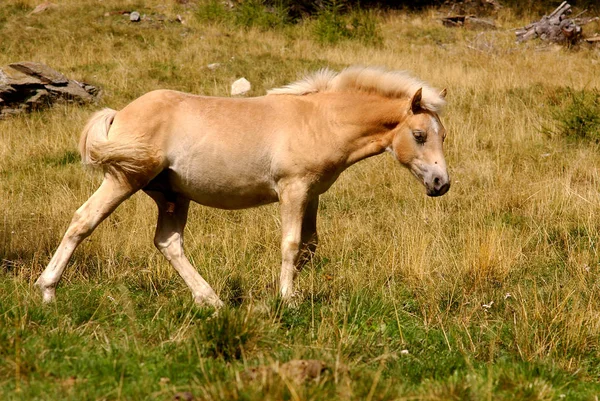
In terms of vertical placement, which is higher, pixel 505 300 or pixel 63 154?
pixel 505 300

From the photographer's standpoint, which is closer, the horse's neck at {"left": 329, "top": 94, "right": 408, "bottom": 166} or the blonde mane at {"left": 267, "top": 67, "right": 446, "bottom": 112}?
the horse's neck at {"left": 329, "top": 94, "right": 408, "bottom": 166}

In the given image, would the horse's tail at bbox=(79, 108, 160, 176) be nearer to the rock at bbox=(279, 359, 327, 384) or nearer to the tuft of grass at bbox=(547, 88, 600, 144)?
the rock at bbox=(279, 359, 327, 384)

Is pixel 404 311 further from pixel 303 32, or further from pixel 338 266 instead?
pixel 303 32

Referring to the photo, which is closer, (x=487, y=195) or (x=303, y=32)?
(x=487, y=195)

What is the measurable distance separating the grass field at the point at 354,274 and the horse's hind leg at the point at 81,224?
188 mm

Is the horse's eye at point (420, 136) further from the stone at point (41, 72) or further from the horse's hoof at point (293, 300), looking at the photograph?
the stone at point (41, 72)

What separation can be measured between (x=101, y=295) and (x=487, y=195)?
560cm

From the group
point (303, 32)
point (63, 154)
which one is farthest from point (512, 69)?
point (63, 154)

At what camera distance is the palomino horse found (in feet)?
20.5

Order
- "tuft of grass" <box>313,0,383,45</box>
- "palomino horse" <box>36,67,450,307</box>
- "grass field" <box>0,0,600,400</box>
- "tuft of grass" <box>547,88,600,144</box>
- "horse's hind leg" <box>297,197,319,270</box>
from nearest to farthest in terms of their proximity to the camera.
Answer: "grass field" <box>0,0,600,400</box>, "palomino horse" <box>36,67,450,307</box>, "horse's hind leg" <box>297,197,319,270</box>, "tuft of grass" <box>547,88,600,144</box>, "tuft of grass" <box>313,0,383,45</box>

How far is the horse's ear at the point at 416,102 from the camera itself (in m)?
6.45

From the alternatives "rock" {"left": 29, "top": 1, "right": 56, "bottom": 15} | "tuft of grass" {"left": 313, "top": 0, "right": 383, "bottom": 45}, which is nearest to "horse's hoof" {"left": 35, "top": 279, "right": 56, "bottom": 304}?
"tuft of grass" {"left": 313, "top": 0, "right": 383, "bottom": 45}

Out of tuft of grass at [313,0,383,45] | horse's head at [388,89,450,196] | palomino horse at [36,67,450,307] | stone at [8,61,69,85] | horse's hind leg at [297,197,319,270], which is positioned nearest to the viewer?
palomino horse at [36,67,450,307]

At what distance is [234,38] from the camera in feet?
65.7
